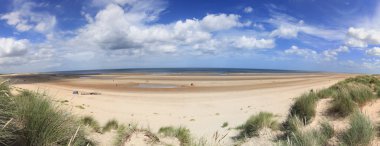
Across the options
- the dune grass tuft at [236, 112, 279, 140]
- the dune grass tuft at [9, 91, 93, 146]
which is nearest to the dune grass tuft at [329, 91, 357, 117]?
the dune grass tuft at [236, 112, 279, 140]

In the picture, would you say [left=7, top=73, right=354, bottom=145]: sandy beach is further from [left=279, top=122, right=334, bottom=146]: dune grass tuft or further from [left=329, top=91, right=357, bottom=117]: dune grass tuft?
[left=279, top=122, right=334, bottom=146]: dune grass tuft

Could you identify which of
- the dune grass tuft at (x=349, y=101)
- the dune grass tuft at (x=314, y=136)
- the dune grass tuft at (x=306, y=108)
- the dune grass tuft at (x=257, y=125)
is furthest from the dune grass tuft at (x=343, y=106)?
the dune grass tuft at (x=257, y=125)

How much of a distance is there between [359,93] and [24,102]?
9.77m

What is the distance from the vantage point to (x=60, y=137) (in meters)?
5.02

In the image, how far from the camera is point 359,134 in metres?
6.53

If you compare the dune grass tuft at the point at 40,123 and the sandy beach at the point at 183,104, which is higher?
the dune grass tuft at the point at 40,123

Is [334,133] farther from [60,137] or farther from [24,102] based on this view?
[24,102]

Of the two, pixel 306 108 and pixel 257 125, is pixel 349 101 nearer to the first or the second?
pixel 306 108

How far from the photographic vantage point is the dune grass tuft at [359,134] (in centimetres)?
641

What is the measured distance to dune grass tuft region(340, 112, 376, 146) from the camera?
6406 mm

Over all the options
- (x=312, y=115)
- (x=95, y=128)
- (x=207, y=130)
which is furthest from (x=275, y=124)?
(x=95, y=128)

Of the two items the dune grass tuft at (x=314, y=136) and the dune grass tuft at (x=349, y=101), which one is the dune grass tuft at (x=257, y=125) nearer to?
the dune grass tuft at (x=349, y=101)

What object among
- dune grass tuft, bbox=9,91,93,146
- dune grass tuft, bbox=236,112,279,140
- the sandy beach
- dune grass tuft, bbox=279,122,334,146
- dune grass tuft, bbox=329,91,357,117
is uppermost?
dune grass tuft, bbox=9,91,93,146

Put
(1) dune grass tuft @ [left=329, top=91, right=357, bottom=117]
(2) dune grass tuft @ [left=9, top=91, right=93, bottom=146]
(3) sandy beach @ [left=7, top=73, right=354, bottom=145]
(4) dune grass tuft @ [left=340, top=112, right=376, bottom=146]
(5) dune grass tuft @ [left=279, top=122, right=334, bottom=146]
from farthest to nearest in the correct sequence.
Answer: (3) sandy beach @ [left=7, top=73, right=354, bottom=145], (1) dune grass tuft @ [left=329, top=91, right=357, bottom=117], (4) dune grass tuft @ [left=340, top=112, right=376, bottom=146], (5) dune grass tuft @ [left=279, top=122, right=334, bottom=146], (2) dune grass tuft @ [left=9, top=91, right=93, bottom=146]
